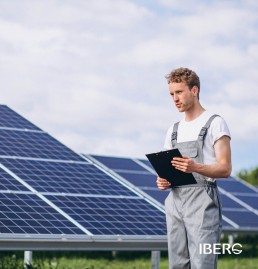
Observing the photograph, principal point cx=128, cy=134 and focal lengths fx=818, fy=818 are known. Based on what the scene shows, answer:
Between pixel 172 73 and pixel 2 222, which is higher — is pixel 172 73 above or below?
above

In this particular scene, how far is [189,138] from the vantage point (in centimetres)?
671

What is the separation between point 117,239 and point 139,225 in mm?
952

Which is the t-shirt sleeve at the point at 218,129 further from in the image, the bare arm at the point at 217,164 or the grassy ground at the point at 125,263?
the grassy ground at the point at 125,263

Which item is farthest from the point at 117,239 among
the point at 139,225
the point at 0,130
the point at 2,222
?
the point at 0,130

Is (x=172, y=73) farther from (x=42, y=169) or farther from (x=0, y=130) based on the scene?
(x=0, y=130)

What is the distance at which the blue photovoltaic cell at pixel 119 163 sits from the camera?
2166cm

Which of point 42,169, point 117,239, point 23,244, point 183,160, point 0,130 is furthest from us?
point 0,130

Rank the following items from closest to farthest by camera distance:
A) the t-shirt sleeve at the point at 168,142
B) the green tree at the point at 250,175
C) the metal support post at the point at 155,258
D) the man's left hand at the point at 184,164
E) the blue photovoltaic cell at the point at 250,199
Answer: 1. the man's left hand at the point at 184,164
2. the t-shirt sleeve at the point at 168,142
3. the metal support post at the point at 155,258
4. the blue photovoltaic cell at the point at 250,199
5. the green tree at the point at 250,175

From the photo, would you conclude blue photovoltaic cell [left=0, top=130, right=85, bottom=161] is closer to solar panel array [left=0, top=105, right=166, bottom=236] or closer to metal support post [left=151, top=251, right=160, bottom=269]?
solar panel array [left=0, top=105, right=166, bottom=236]

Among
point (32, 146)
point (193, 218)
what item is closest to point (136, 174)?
point (32, 146)

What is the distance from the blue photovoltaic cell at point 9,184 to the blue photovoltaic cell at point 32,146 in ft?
3.88

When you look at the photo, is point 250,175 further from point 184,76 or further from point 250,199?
point 184,76

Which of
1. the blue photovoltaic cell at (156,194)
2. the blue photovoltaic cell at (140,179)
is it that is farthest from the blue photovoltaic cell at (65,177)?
the blue photovoltaic cell at (140,179)

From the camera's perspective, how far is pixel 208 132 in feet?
21.7
